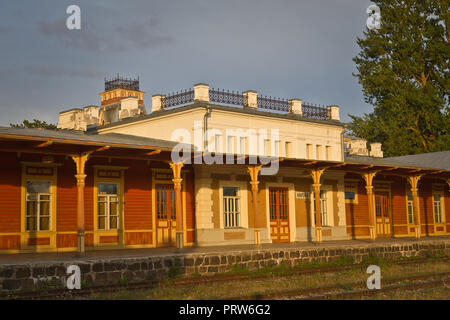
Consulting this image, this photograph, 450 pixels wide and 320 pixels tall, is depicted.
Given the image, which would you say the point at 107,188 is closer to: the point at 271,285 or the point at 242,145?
the point at 271,285

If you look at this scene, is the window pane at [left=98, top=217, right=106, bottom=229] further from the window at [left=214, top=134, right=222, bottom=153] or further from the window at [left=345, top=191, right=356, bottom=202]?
the window at [left=345, top=191, right=356, bottom=202]

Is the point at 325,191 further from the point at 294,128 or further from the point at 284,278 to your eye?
the point at 284,278

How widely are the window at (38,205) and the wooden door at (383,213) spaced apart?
15.6 metres

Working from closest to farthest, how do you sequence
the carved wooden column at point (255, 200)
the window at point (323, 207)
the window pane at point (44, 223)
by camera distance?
the window pane at point (44, 223) → the carved wooden column at point (255, 200) → the window at point (323, 207)

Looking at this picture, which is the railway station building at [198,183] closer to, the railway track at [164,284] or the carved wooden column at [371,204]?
the carved wooden column at [371,204]

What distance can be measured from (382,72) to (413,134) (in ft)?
16.3

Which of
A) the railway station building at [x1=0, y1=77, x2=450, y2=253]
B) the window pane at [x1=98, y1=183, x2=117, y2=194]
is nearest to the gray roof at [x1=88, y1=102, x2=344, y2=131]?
the railway station building at [x1=0, y1=77, x2=450, y2=253]

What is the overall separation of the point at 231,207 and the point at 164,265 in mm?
6663

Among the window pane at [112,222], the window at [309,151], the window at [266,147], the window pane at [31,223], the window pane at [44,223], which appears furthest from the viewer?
the window at [309,151]

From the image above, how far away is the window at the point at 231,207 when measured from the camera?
21297mm

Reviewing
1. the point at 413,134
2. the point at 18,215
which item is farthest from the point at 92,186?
the point at 413,134

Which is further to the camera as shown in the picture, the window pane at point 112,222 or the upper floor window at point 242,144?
the upper floor window at point 242,144

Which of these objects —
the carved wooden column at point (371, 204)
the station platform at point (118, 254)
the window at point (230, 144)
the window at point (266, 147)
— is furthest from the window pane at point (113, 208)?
the carved wooden column at point (371, 204)

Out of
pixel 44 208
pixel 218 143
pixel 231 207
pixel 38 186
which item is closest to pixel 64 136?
pixel 38 186
